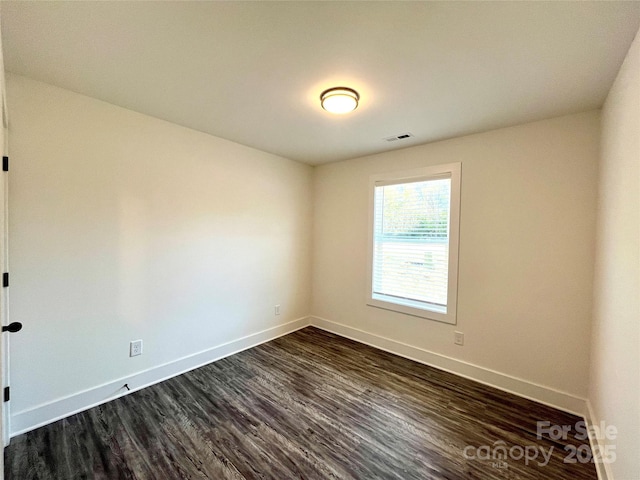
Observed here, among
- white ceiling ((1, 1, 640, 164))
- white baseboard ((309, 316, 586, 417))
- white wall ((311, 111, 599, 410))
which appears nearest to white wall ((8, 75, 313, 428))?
white ceiling ((1, 1, 640, 164))

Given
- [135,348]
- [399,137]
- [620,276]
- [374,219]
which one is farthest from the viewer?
[374,219]

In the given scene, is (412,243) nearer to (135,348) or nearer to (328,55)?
(328,55)

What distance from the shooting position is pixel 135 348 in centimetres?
242

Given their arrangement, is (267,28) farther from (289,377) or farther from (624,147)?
(289,377)

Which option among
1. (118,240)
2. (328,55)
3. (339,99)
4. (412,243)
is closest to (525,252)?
(412,243)

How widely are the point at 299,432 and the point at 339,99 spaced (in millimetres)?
2413

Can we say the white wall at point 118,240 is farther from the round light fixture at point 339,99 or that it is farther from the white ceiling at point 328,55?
the round light fixture at point 339,99

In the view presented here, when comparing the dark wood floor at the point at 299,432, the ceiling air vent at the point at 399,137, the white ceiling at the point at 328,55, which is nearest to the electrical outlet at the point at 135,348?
the dark wood floor at the point at 299,432

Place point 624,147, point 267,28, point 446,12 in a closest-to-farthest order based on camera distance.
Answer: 1. point 446,12
2. point 267,28
3. point 624,147

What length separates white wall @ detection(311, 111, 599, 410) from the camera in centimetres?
219

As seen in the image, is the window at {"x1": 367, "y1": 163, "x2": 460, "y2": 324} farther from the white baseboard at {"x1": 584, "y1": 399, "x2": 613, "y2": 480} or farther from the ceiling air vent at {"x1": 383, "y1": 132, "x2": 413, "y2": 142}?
the white baseboard at {"x1": 584, "y1": 399, "x2": 613, "y2": 480}

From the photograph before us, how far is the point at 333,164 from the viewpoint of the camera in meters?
3.91

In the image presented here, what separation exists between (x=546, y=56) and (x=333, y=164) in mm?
2618

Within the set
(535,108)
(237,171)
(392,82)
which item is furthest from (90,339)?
(535,108)
